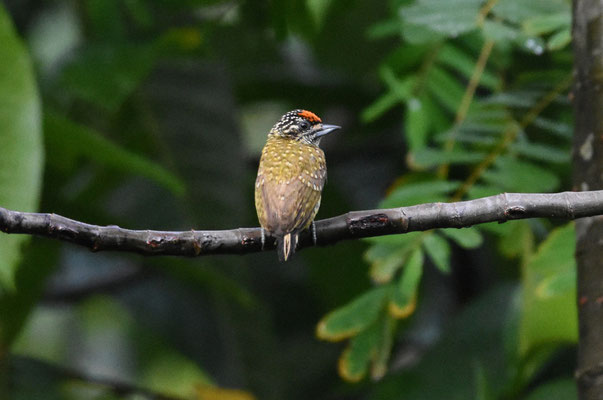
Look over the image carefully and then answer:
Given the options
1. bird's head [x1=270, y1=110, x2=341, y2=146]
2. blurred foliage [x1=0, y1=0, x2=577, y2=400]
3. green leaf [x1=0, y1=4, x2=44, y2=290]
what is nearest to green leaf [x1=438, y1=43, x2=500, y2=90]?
blurred foliage [x1=0, y1=0, x2=577, y2=400]

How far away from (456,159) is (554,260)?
1.05 feet

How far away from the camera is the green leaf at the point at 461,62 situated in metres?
2.24

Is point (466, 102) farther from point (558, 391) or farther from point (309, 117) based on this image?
point (558, 391)

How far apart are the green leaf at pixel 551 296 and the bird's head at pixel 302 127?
0.59 m

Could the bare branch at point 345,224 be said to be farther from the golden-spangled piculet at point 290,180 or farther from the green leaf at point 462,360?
the green leaf at point 462,360

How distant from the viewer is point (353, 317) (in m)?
2.03

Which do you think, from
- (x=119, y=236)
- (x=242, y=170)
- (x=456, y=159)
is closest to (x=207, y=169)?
(x=242, y=170)

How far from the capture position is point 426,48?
2338mm

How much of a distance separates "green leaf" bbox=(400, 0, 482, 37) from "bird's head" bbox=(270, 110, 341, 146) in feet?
1.09

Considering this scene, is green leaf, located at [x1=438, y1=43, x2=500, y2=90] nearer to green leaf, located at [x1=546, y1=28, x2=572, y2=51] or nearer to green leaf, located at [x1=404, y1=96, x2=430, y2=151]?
green leaf, located at [x1=404, y1=96, x2=430, y2=151]

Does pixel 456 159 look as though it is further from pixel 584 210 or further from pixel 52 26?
pixel 52 26

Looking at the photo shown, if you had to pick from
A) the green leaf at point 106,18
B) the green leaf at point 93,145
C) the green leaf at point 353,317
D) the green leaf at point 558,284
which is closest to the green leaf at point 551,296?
the green leaf at point 558,284

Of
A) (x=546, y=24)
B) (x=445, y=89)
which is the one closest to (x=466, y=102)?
(x=445, y=89)

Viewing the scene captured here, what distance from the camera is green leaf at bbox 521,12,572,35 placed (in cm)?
207
